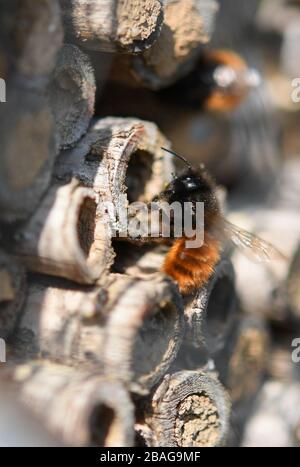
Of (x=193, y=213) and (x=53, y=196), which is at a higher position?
(x=53, y=196)

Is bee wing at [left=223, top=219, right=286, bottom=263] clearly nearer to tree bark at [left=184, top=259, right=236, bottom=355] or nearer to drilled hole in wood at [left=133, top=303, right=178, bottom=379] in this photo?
tree bark at [left=184, top=259, right=236, bottom=355]

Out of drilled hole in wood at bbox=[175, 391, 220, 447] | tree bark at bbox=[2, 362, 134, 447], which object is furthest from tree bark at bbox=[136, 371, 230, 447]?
tree bark at bbox=[2, 362, 134, 447]

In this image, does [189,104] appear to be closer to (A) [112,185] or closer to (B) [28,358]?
(A) [112,185]

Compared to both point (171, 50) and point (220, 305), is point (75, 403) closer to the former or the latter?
point (220, 305)

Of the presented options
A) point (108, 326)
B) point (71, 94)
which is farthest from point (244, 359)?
point (71, 94)

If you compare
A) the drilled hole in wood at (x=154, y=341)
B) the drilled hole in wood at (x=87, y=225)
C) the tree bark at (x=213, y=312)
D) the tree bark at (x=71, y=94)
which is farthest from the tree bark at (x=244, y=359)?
the tree bark at (x=71, y=94)

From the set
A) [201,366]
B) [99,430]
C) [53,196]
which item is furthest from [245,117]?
[99,430]
